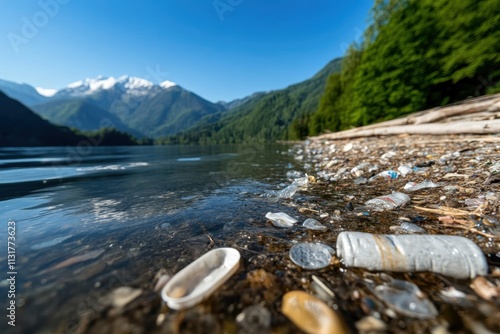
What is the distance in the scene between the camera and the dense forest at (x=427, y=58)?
34.5 ft

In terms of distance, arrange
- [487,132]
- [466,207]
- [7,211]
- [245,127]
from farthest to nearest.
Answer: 1. [245,127]
2. [487,132]
3. [7,211]
4. [466,207]

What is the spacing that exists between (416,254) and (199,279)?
144cm

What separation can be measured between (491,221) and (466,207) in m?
0.37

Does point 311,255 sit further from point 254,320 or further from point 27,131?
point 27,131

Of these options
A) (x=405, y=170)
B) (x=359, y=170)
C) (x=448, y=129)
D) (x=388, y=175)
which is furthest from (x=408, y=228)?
(x=448, y=129)

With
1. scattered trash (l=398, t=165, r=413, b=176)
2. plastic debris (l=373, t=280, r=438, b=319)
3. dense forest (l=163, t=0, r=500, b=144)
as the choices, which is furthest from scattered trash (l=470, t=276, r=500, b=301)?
dense forest (l=163, t=0, r=500, b=144)

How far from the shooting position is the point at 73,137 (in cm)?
7375

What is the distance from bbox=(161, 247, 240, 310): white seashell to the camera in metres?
1.04

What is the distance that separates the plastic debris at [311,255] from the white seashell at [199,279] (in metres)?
0.46

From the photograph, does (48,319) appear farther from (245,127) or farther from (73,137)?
(245,127)

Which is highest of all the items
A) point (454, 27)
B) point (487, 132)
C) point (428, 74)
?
point (454, 27)

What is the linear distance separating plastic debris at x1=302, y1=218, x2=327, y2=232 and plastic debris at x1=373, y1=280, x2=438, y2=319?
0.79m

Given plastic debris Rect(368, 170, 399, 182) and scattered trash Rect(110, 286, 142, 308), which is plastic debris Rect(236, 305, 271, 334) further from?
plastic debris Rect(368, 170, 399, 182)

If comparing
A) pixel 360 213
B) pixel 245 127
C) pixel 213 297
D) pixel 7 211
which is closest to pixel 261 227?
pixel 213 297
